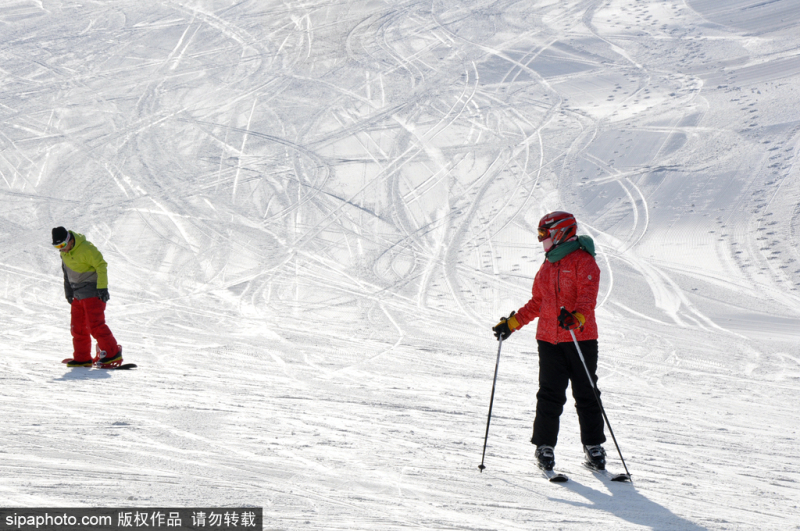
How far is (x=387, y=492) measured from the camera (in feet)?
12.2

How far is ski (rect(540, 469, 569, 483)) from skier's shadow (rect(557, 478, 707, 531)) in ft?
0.10

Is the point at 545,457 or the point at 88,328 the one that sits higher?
the point at 88,328

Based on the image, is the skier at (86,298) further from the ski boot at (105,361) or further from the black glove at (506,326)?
the black glove at (506,326)

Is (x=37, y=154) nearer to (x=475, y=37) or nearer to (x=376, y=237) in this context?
(x=376, y=237)

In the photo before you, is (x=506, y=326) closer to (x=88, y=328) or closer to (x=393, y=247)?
(x=88, y=328)

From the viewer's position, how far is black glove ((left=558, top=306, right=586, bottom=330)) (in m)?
3.78

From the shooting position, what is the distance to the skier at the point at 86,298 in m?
6.61

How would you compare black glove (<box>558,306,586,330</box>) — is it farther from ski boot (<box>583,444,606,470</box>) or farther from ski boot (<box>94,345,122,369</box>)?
ski boot (<box>94,345,122,369</box>)

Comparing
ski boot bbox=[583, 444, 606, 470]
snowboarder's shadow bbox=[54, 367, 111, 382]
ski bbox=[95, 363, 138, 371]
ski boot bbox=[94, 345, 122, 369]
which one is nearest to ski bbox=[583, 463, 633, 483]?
ski boot bbox=[583, 444, 606, 470]

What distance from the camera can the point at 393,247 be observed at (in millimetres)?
11828

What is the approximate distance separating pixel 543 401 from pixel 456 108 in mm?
12962

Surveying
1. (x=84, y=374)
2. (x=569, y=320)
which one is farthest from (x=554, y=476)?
(x=84, y=374)

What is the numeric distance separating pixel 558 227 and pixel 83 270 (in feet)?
15.8

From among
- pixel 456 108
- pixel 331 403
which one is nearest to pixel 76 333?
pixel 331 403
